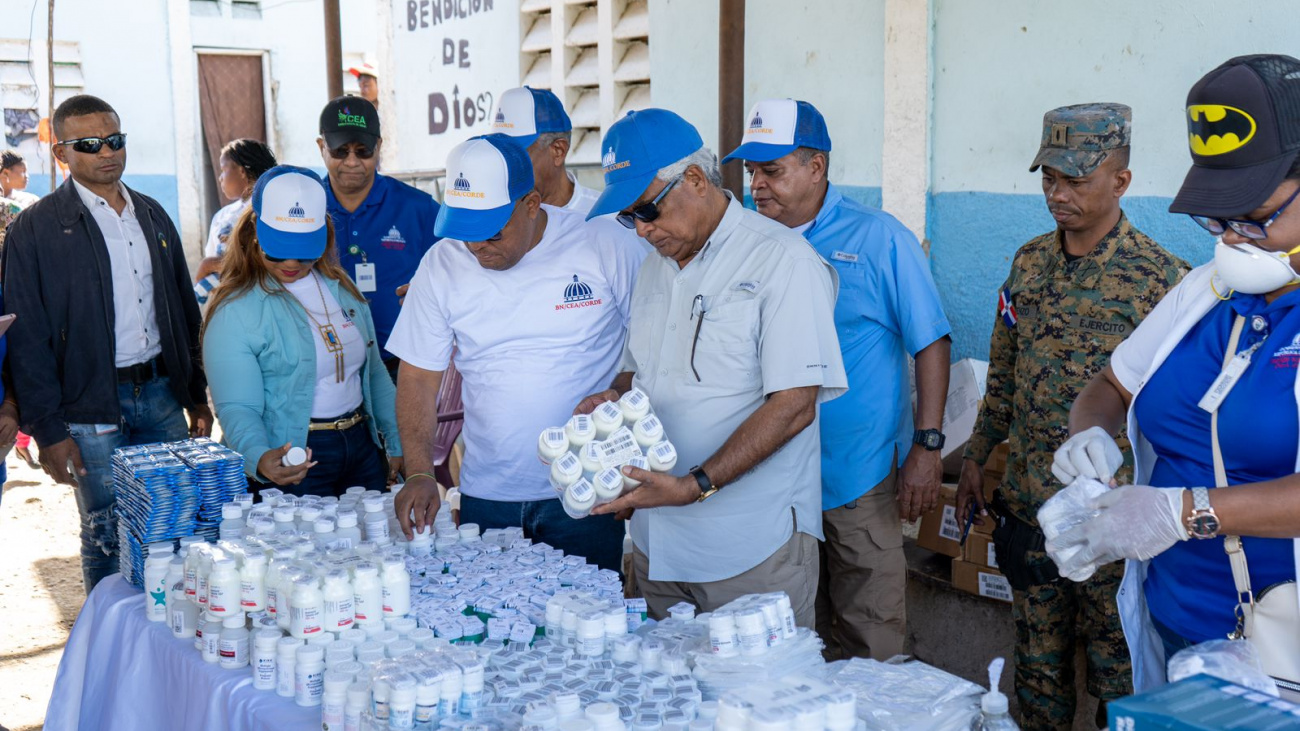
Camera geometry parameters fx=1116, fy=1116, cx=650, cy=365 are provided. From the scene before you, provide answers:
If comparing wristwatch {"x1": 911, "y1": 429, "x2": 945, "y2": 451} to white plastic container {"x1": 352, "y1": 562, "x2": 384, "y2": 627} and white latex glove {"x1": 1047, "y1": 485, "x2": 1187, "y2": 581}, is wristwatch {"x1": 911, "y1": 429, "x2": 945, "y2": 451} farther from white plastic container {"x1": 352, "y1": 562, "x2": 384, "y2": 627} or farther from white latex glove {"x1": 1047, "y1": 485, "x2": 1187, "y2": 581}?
white plastic container {"x1": 352, "y1": 562, "x2": 384, "y2": 627}

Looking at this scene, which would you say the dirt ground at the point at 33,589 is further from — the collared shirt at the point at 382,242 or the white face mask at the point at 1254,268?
the white face mask at the point at 1254,268

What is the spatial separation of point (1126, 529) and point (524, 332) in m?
1.70

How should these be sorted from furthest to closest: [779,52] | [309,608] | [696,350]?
[779,52] → [696,350] → [309,608]

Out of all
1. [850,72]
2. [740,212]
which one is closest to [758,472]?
[740,212]

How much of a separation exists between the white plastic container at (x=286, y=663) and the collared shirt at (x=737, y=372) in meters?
0.90

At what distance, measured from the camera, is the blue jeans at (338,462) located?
3510mm

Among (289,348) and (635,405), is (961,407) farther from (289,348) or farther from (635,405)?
(289,348)

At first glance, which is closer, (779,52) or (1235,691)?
(1235,691)

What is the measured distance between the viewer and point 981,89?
15.0 feet

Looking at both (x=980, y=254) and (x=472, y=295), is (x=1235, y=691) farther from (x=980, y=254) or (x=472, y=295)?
(x=980, y=254)

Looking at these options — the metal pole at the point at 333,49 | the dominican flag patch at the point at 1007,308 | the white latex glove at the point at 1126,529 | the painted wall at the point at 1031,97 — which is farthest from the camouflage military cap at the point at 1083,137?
the metal pole at the point at 333,49

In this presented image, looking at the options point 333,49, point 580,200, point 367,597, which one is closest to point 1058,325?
point 580,200

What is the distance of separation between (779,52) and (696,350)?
3.38 metres

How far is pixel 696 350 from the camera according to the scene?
2.62 metres
